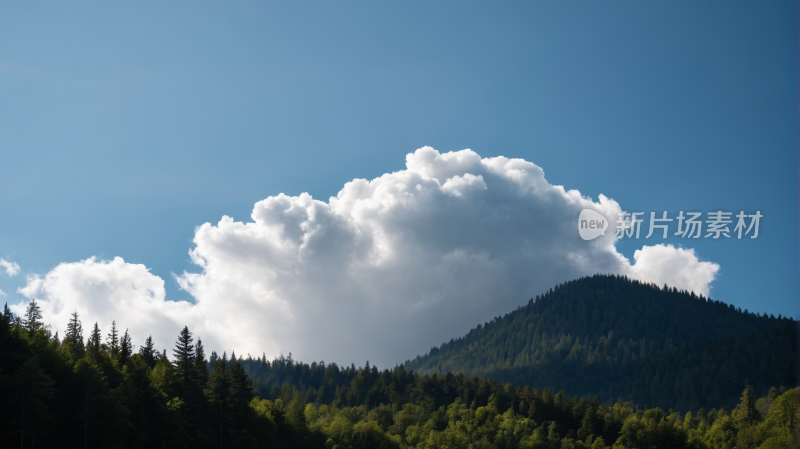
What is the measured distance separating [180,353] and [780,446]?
506 ft

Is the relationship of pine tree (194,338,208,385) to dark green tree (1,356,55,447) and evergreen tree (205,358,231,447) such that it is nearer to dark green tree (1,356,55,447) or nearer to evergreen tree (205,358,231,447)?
evergreen tree (205,358,231,447)

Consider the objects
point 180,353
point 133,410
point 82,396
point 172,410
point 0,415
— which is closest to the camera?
point 0,415

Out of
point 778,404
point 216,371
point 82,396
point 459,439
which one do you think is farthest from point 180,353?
point 778,404

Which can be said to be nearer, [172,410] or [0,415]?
[0,415]

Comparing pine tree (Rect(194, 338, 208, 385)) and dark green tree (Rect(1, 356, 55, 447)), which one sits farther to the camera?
pine tree (Rect(194, 338, 208, 385))

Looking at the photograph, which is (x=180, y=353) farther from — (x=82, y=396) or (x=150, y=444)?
(x=82, y=396)

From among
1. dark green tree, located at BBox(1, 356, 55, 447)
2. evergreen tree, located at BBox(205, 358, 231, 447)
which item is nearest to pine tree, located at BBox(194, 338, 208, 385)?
evergreen tree, located at BBox(205, 358, 231, 447)

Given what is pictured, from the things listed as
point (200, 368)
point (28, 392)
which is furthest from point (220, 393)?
point (28, 392)

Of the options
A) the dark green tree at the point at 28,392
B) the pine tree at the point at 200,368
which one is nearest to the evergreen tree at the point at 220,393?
the pine tree at the point at 200,368

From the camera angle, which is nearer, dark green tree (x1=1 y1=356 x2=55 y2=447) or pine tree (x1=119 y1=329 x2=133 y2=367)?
dark green tree (x1=1 y1=356 x2=55 y2=447)

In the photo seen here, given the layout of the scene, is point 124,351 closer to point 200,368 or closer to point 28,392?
point 200,368

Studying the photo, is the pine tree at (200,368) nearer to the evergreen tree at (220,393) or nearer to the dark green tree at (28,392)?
the evergreen tree at (220,393)

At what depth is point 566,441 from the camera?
19888cm

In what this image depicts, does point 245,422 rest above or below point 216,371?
below
